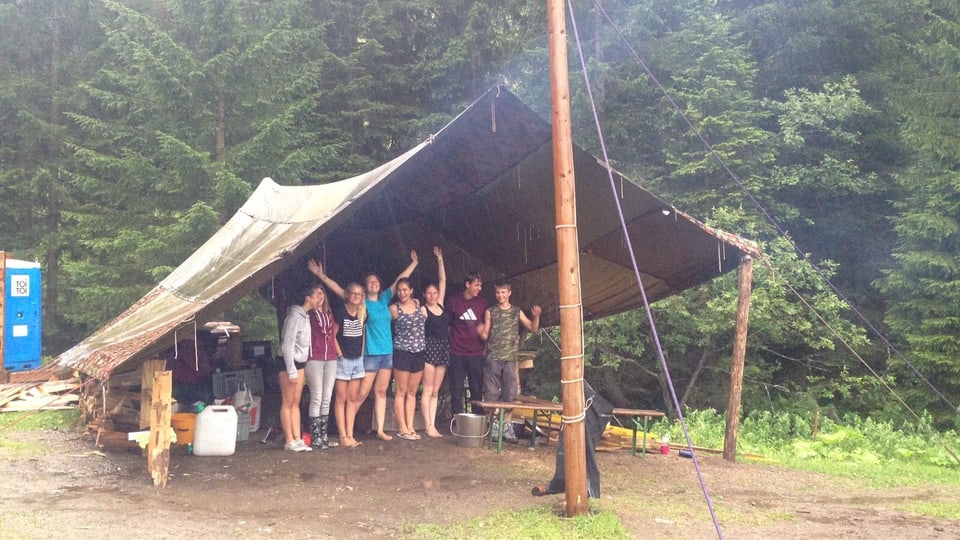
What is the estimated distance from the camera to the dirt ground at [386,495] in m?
4.78

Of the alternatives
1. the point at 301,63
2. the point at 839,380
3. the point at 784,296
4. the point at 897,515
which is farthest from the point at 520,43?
the point at 897,515

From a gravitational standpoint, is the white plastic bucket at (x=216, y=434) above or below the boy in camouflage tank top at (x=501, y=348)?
below

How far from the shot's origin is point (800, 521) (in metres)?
5.27

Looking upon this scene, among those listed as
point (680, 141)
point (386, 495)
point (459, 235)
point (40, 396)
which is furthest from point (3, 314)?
point (680, 141)

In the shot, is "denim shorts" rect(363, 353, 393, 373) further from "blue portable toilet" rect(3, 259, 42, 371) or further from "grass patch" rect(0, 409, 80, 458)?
"blue portable toilet" rect(3, 259, 42, 371)

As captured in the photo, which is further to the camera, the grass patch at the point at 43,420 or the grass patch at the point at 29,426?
the grass patch at the point at 43,420

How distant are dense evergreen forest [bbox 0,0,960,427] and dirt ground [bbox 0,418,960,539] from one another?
658cm

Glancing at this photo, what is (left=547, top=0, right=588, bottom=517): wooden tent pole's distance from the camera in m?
4.82

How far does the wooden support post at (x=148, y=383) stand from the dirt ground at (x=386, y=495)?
424 mm

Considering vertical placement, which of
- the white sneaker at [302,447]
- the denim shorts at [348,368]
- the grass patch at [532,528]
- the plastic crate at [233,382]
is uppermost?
the denim shorts at [348,368]

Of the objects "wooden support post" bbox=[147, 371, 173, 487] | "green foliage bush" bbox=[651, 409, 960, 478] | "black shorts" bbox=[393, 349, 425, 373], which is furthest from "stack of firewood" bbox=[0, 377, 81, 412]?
"green foliage bush" bbox=[651, 409, 960, 478]

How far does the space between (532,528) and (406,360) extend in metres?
2.84

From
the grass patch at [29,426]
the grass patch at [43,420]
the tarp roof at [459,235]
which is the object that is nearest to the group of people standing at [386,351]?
the tarp roof at [459,235]

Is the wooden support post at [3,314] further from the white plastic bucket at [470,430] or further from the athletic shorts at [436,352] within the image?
the white plastic bucket at [470,430]
